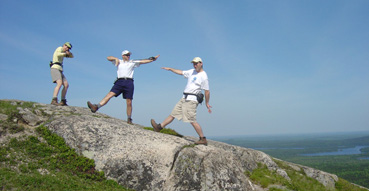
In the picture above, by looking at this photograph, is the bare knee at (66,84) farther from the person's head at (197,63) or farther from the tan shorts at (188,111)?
the person's head at (197,63)

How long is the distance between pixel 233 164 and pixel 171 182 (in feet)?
8.77

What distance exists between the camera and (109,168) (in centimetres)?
791

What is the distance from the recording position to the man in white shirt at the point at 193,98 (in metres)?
9.72

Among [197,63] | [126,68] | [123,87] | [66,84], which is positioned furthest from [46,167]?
[197,63]

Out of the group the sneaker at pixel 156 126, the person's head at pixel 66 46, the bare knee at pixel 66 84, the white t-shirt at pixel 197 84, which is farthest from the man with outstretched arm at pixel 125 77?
the bare knee at pixel 66 84

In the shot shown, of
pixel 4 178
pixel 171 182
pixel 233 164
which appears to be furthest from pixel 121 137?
pixel 233 164

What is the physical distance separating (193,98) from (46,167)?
5603 millimetres

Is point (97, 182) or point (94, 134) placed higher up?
point (94, 134)

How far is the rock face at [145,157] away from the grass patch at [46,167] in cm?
30

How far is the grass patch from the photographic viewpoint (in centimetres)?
652

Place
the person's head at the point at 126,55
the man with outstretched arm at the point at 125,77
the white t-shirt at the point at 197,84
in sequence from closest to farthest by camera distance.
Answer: the white t-shirt at the point at 197,84 < the man with outstretched arm at the point at 125,77 < the person's head at the point at 126,55

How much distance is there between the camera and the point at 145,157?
27.1 feet

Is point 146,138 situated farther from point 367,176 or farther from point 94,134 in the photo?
point 367,176

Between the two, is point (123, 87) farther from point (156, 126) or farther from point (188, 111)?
point (188, 111)
